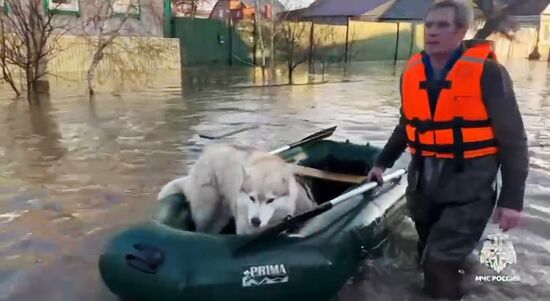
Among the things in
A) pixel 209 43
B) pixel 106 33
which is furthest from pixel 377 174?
pixel 209 43

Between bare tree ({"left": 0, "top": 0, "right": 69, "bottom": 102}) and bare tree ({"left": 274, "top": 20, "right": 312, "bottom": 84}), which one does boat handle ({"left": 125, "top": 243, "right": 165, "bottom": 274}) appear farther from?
bare tree ({"left": 274, "top": 20, "right": 312, "bottom": 84})

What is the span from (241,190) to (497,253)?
2.38 metres

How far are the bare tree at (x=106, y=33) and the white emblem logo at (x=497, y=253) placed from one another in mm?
11606

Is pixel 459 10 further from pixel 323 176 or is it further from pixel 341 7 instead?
pixel 341 7

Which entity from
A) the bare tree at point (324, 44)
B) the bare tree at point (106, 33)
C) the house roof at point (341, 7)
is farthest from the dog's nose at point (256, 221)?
the house roof at point (341, 7)

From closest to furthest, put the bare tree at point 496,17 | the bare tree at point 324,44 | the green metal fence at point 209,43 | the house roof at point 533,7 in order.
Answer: the green metal fence at point 209,43 → the bare tree at point 496,17 → the bare tree at point 324,44 → the house roof at point 533,7

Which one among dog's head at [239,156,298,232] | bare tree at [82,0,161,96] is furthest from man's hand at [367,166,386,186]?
bare tree at [82,0,161,96]

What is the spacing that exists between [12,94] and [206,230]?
1216cm

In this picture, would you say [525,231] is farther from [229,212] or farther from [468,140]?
[229,212]

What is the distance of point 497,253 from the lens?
15.6ft

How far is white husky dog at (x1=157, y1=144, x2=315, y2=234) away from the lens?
3578mm

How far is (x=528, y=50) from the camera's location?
4141 centimetres

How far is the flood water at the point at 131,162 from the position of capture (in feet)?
13.9

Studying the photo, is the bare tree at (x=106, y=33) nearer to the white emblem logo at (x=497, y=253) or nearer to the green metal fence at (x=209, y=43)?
the green metal fence at (x=209, y=43)
